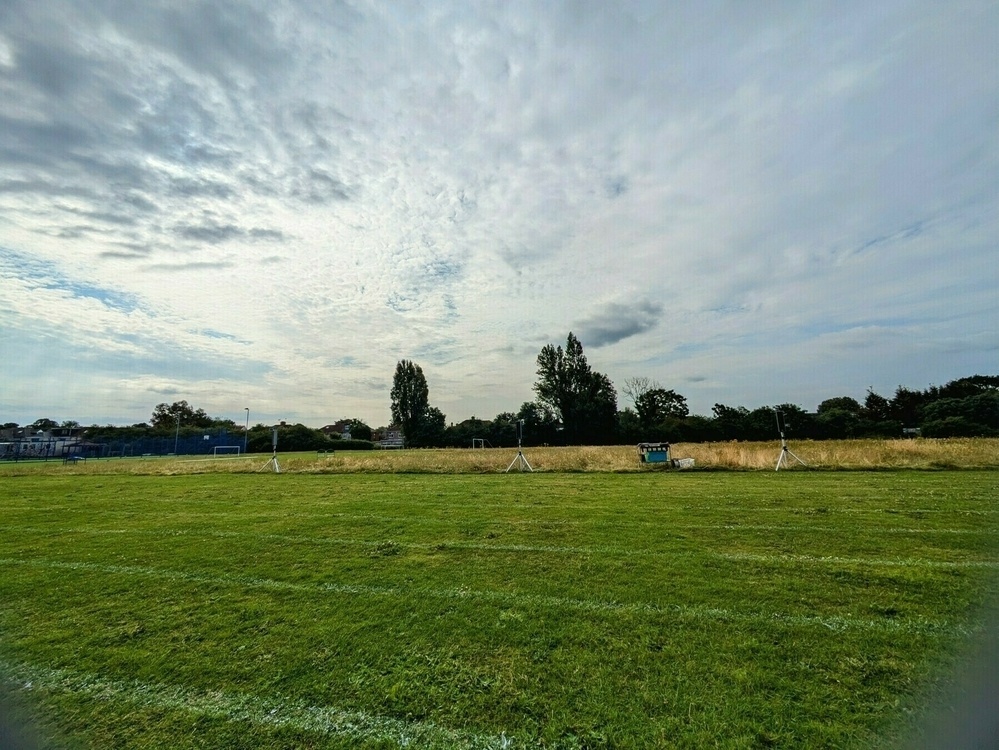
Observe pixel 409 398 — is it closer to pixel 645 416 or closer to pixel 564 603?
pixel 645 416

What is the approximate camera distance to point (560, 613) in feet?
12.6

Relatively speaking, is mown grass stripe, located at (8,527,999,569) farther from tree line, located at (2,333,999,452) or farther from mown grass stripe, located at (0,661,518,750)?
tree line, located at (2,333,999,452)

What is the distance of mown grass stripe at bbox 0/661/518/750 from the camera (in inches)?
93.6

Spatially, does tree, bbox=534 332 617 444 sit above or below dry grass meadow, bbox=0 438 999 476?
above

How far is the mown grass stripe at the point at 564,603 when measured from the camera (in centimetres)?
339

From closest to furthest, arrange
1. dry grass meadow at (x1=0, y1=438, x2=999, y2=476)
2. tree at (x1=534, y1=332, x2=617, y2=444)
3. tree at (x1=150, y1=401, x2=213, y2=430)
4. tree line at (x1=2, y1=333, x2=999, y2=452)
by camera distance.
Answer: dry grass meadow at (x1=0, y1=438, x2=999, y2=476) < tree line at (x1=2, y1=333, x2=999, y2=452) < tree at (x1=534, y1=332, x2=617, y2=444) < tree at (x1=150, y1=401, x2=213, y2=430)

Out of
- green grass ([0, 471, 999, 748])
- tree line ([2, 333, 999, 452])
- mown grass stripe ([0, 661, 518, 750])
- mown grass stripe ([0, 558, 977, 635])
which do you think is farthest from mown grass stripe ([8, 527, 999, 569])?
tree line ([2, 333, 999, 452])

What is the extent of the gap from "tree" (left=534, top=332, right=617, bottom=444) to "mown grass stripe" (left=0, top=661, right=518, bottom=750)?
5922 centimetres

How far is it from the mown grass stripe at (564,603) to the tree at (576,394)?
57.3 meters

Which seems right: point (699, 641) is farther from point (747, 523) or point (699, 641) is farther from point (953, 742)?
point (747, 523)

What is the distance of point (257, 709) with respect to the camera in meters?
2.65

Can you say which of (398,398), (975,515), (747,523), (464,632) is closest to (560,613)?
(464,632)

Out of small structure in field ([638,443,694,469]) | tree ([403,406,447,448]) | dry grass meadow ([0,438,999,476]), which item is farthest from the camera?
tree ([403,406,447,448])

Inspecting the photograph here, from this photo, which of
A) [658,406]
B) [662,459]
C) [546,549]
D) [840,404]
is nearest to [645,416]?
[658,406]
